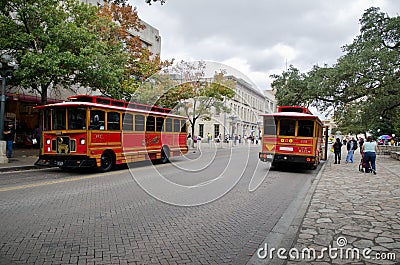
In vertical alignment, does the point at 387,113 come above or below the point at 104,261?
above

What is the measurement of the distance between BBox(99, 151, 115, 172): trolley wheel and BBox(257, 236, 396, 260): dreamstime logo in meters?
9.90

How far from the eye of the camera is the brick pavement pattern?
15.2 ft

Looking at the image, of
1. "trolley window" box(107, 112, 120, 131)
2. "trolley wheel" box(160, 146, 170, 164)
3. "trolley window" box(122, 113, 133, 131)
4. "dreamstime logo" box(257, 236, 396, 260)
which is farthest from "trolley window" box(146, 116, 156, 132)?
"dreamstime logo" box(257, 236, 396, 260)

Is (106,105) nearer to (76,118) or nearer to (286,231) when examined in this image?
(76,118)

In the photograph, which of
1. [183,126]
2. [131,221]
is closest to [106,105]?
[183,126]

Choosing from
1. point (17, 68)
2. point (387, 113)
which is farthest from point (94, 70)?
point (387, 113)

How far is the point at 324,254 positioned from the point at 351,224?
1898 mm

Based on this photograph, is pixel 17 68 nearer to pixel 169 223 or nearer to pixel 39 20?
pixel 39 20

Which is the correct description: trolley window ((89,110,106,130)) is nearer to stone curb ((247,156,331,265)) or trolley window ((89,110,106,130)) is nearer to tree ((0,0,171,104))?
tree ((0,0,171,104))

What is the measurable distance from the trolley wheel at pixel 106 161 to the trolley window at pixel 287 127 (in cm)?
807

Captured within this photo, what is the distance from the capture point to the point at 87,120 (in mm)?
12375

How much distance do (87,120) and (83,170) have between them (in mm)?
2606

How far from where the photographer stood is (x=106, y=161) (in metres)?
13.6

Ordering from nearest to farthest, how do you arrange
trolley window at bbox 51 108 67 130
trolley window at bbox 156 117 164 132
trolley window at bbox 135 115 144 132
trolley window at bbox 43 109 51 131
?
trolley window at bbox 51 108 67 130, trolley window at bbox 43 109 51 131, trolley window at bbox 135 115 144 132, trolley window at bbox 156 117 164 132
